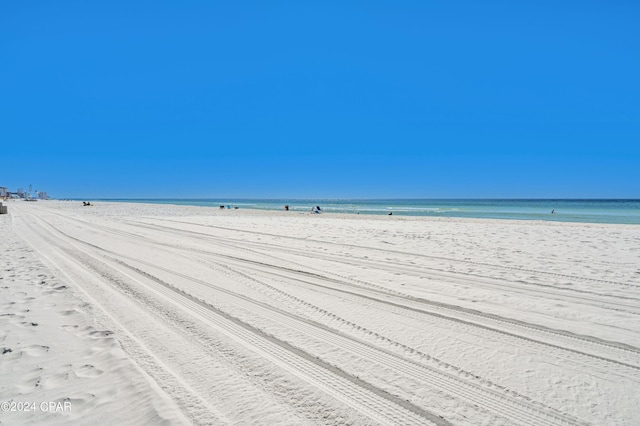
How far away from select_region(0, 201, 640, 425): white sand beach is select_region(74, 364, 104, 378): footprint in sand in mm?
18

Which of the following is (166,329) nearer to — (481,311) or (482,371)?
(482,371)

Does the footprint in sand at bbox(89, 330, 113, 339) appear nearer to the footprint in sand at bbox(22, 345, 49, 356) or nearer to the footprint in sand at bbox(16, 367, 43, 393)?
the footprint in sand at bbox(22, 345, 49, 356)

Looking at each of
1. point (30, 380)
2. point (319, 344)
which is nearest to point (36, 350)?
point (30, 380)

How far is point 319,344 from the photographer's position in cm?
340

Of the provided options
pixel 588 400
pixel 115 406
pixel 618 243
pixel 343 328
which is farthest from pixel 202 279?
pixel 618 243

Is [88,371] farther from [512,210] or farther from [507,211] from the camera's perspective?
[512,210]

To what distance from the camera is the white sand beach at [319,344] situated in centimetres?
238

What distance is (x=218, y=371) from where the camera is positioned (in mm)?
2848

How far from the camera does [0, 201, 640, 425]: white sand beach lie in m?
2.38

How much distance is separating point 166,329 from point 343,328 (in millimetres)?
2072

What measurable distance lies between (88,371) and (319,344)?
6.93 feet

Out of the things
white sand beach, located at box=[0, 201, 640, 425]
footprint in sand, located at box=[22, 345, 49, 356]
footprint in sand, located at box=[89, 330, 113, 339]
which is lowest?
white sand beach, located at box=[0, 201, 640, 425]

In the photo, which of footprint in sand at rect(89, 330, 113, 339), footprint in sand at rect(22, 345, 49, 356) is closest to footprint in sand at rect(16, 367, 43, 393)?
footprint in sand at rect(22, 345, 49, 356)

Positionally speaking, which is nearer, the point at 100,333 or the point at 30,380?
the point at 30,380
